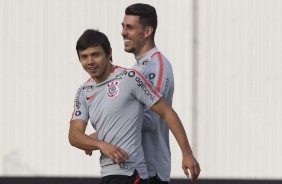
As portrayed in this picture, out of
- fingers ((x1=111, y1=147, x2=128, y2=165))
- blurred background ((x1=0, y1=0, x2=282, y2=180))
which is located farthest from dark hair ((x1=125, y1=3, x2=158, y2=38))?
Answer: blurred background ((x1=0, y1=0, x2=282, y2=180))

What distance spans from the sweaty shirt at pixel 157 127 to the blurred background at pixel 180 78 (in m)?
6.46

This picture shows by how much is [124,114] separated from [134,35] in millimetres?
944

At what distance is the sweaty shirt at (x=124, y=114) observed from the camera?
276 inches

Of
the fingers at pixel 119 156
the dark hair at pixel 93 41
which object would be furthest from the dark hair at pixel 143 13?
the fingers at pixel 119 156

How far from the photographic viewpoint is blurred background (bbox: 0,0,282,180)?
1430cm

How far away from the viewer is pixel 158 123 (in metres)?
7.61

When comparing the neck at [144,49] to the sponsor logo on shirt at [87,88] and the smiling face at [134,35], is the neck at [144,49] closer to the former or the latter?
the smiling face at [134,35]

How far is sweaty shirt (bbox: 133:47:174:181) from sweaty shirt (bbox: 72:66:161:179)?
0.45 m

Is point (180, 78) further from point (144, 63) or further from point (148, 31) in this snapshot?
point (144, 63)

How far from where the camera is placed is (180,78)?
562 inches

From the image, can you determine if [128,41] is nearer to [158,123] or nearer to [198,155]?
[158,123]

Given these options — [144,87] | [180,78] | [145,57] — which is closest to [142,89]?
[144,87]
